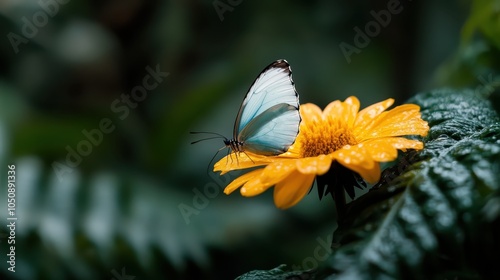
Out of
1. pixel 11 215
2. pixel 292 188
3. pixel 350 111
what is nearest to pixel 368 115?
pixel 350 111

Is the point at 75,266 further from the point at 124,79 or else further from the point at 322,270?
the point at 124,79

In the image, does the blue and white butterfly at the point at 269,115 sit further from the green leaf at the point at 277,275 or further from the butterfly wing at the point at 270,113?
the green leaf at the point at 277,275

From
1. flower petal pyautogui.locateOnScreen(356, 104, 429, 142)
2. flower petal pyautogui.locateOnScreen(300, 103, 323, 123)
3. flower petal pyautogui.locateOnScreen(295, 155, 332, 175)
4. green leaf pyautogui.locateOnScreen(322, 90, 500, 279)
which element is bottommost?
green leaf pyautogui.locateOnScreen(322, 90, 500, 279)

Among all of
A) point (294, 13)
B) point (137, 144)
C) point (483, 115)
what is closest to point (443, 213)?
point (483, 115)

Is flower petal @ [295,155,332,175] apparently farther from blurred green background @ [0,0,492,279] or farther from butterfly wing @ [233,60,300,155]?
blurred green background @ [0,0,492,279]

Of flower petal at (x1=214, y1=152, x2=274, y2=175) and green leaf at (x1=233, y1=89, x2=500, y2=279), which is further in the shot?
flower petal at (x1=214, y1=152, x2=274, y2=175)

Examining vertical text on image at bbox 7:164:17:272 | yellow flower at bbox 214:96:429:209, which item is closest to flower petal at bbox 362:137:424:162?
yellow flower at bbox 214:96:429:209

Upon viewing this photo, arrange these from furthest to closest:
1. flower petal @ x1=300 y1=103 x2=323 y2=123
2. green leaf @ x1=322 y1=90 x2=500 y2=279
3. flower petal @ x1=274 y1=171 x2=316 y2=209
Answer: flower petal @ x1=300 y1=103 x2=323 y2=123 < flower petal @ x1=274 y1=171 x2=316 y2=209 < green leaf @ x1=322 y1=90 x2=500 y2=279
